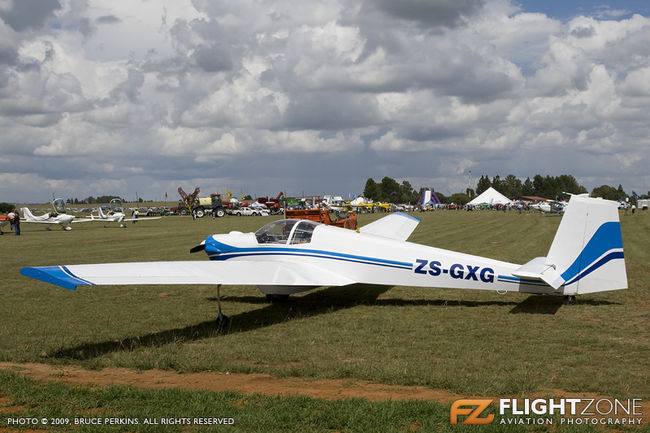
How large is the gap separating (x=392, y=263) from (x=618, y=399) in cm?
510

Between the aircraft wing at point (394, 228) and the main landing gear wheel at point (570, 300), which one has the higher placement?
the aircraft wing at point (394, 228)

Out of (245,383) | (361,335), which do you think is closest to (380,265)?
(361,335)

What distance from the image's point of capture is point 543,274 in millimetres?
8836

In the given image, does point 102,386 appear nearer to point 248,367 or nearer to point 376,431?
point 248,367

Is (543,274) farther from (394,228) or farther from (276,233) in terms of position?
(394,228)

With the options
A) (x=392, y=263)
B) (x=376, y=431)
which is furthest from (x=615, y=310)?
(x=376, y=431)

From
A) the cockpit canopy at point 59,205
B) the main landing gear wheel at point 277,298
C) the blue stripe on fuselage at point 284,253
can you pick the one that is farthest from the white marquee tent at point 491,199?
the blue stripe on fuselage at point 284,253

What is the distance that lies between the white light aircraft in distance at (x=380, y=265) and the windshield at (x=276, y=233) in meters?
0.02

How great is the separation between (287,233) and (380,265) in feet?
7.13

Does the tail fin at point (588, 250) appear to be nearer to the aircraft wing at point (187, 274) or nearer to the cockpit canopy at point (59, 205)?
the aircraft wing at point (187, 274)

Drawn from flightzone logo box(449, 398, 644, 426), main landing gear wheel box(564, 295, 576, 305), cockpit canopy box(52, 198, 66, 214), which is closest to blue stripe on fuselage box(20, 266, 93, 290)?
flightzone logo box(449, 398, 644, 426)

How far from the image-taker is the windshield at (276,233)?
10.7m

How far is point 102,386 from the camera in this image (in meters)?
5.71

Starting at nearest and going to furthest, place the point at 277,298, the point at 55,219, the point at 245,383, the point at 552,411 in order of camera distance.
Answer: the point at 552,411, the point at 245,383, the point at 277,298, the point at 55,219
